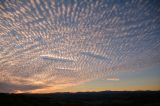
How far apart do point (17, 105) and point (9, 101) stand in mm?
2982

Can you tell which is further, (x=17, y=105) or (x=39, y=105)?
(x=39, y=105)

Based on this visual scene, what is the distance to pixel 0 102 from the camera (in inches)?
1699

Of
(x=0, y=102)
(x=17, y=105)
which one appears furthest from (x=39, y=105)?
(x=0, y=102)

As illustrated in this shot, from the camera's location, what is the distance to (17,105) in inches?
1773

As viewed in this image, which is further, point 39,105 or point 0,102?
point 39,105

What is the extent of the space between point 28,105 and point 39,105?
11.6ft

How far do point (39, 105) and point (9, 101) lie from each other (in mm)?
8179

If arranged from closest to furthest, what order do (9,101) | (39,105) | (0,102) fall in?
1. (0,102)
2. (9,101)
3. (39,105)

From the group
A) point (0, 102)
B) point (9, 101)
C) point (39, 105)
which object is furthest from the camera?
point (39, 105)

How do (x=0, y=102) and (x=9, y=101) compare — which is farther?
(x=9, y=101)

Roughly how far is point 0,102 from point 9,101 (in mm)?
3407

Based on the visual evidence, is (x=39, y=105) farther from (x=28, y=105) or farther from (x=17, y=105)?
(x=17, y=105)

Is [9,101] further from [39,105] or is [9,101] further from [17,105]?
[39,105]

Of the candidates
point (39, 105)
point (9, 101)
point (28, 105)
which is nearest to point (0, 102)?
point (9, 101)
